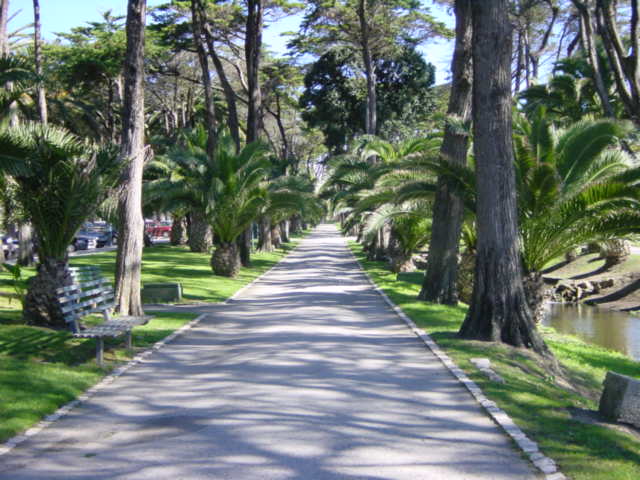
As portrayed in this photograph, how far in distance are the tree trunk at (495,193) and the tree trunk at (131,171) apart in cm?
582

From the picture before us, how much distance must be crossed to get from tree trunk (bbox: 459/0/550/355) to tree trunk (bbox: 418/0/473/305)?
3877 mm

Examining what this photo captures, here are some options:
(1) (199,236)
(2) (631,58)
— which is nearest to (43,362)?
(2) (631,58)

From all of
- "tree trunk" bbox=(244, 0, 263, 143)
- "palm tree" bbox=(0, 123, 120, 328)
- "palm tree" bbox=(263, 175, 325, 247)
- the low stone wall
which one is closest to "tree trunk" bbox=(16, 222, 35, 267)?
"palm tree" bbox=(263, 175, 325, 247)

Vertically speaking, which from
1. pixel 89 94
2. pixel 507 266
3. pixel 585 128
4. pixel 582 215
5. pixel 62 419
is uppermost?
pixel 89 94

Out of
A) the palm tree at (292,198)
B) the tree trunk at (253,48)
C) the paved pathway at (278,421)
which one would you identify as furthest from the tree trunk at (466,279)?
the tree trunk at (253,48)

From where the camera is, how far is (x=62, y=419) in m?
6.34

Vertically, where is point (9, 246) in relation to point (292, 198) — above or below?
below

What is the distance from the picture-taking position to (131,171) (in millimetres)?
12281

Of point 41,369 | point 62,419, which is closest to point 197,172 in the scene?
point 41,369

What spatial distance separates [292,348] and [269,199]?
14.6 metres

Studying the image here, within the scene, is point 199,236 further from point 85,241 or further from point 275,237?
point 275,237

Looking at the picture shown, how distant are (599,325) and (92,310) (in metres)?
15.7

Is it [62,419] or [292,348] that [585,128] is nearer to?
[292,348]

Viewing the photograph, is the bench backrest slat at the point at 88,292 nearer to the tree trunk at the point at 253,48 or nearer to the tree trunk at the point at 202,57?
the tree trunk at the point at 202,57
